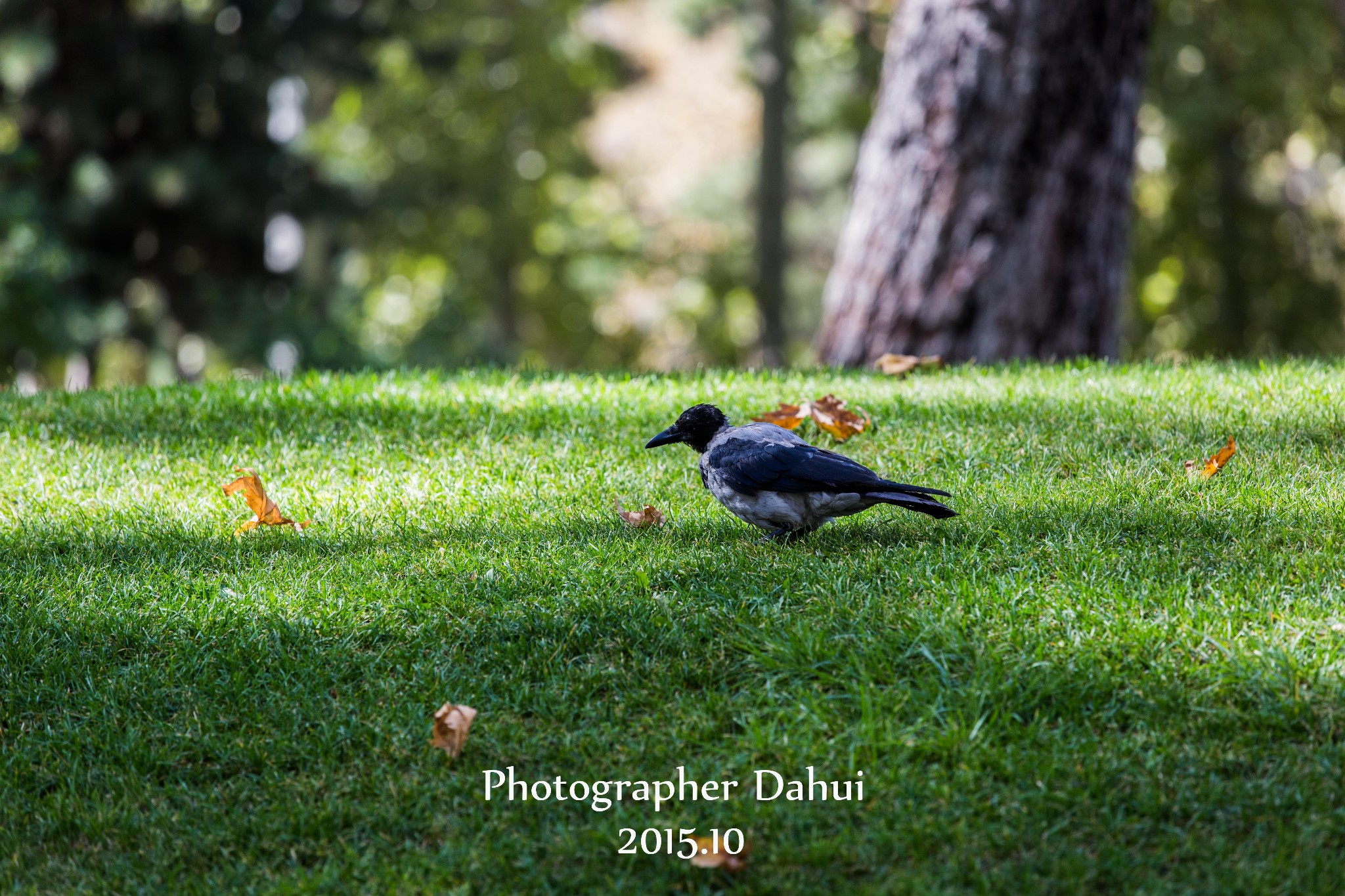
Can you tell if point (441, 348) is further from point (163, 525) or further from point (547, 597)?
point (547, 597)

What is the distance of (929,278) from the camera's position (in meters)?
8.80

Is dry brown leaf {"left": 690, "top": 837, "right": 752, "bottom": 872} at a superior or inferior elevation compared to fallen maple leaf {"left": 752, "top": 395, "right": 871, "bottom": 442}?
inferior

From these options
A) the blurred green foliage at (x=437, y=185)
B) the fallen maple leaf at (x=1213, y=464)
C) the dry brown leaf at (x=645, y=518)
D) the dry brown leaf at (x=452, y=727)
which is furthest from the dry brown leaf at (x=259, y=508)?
the blurred green foliage at (x=437, y=185)

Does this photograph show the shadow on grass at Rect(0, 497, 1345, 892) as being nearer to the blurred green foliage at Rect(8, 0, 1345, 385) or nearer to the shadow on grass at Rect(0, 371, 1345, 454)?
the shadow on grass at Rect(0, 371, 1345, 454)

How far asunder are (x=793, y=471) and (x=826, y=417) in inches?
64.3

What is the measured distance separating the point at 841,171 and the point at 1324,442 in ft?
86.1

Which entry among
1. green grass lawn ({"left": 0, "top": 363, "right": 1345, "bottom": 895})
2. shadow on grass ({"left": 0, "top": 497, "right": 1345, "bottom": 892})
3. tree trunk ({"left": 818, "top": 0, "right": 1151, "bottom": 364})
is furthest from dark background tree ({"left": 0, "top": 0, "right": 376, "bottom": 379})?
shadow on grass ({"left": 0, "top": 497, "right": 1345, "bottom": 892})

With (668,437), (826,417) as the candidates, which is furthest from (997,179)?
(668,437)

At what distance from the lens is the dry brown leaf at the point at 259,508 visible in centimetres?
498

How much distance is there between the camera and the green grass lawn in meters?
3.08

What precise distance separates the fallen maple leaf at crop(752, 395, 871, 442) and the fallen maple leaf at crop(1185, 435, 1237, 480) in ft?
4.89

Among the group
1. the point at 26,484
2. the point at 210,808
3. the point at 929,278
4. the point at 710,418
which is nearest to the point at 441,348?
the point at 929,278

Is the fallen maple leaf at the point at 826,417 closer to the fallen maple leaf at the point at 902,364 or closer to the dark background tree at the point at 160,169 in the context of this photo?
the fallen maple leaf at the point at 902,364

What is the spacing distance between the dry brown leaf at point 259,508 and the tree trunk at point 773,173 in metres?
17.6
